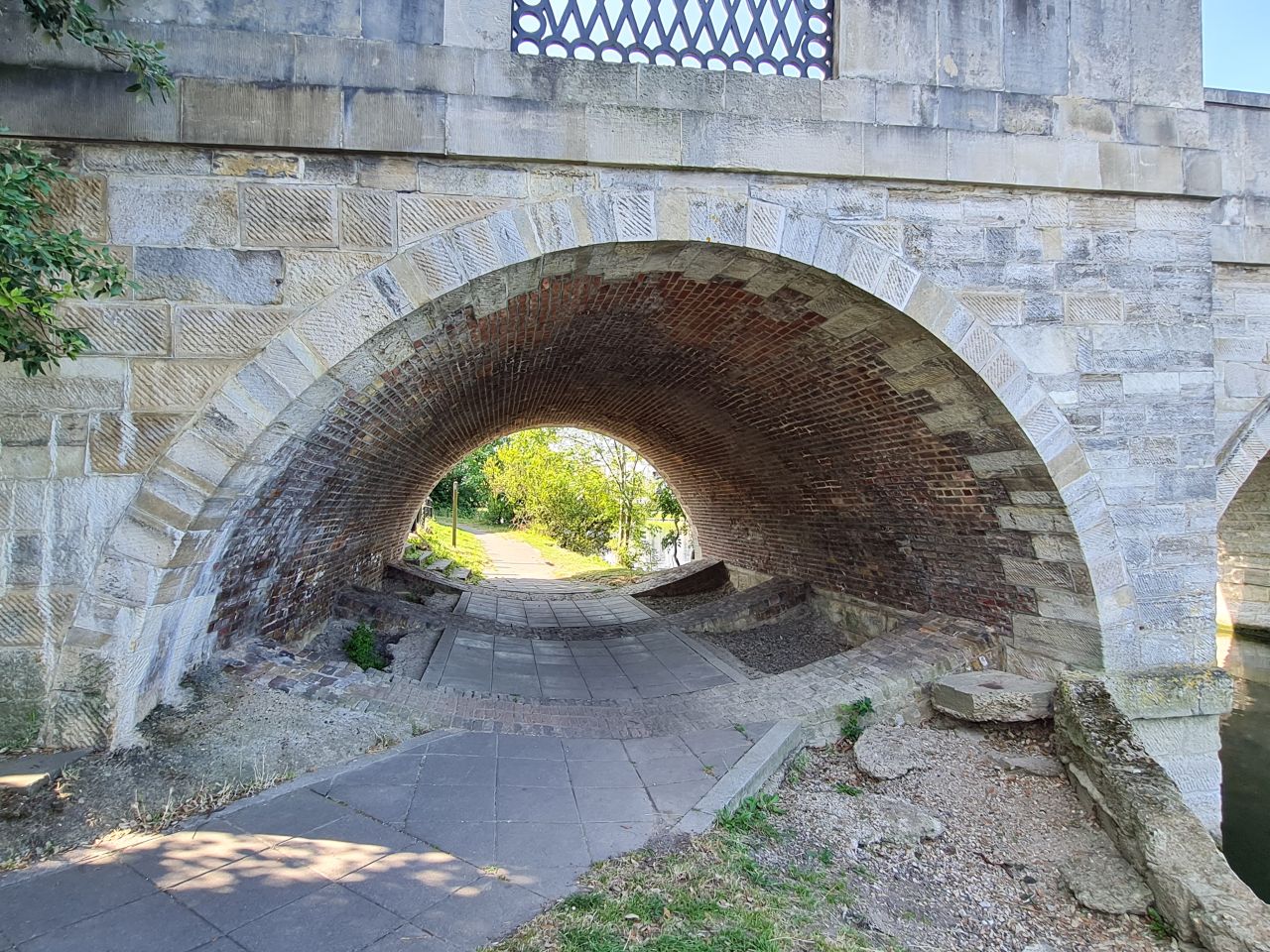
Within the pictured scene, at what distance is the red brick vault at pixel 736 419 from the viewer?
175 inches

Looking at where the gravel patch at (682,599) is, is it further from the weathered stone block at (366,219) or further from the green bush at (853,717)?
the weathered stone block at (366,219)

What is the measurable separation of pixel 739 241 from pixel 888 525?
3.56 metres

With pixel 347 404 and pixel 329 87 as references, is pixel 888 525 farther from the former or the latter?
pixel 329 87

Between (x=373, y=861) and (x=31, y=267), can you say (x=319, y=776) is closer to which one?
(x=373, y=861)

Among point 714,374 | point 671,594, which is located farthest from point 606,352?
point 671,594

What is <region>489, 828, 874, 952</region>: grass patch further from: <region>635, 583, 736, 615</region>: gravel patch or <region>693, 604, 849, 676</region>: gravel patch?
<region>635, 583, 736, 615</region>: gravel patch

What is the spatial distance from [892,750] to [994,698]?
87cm

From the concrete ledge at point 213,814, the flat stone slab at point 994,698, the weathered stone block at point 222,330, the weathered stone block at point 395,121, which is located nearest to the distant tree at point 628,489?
the flat stone slab at point 994,698

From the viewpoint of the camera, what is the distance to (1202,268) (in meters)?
5.00

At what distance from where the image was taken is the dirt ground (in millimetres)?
3057

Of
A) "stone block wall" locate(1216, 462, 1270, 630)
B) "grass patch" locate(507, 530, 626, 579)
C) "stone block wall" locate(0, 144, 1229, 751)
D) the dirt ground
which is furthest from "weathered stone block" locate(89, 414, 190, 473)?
"stone block wall" locate(1216, 462, 1270, 630)

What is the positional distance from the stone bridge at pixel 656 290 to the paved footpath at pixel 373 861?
112 centimetres

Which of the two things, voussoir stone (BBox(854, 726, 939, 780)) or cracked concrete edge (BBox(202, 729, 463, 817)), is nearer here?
cracked concrete edge (BBox(202, 729, 463, 817))

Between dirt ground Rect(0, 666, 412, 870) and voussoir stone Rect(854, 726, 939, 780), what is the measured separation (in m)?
2.82
